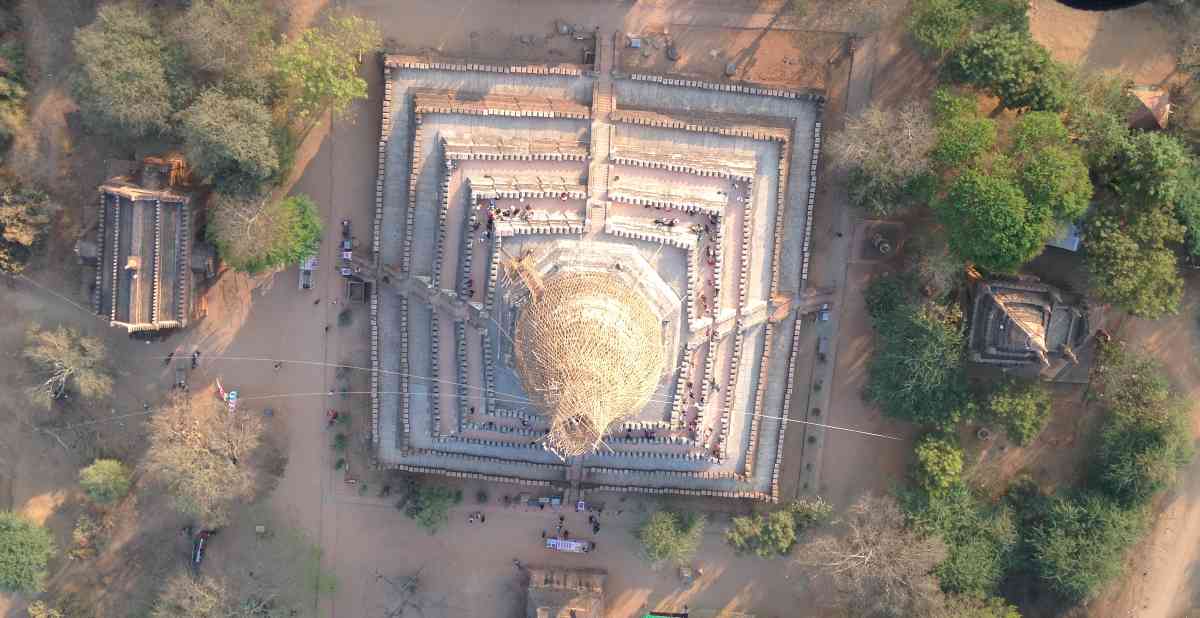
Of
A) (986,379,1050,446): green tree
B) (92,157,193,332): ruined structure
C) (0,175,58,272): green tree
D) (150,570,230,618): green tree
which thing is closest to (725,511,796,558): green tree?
(986,379,1050,446): green tree

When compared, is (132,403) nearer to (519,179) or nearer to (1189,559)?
(519,179)

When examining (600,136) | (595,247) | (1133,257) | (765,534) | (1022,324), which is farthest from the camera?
(765,534)

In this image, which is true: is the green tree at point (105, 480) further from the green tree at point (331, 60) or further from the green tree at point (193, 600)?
the green tree at point (331, 60)

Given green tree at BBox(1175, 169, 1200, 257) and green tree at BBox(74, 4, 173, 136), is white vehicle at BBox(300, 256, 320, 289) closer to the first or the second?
green tree at BBox(74, 4, 173, 136)

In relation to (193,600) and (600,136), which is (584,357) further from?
(193,600)

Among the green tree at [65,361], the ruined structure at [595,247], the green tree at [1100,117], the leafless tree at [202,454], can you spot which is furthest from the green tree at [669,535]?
the green tree at [65,361]

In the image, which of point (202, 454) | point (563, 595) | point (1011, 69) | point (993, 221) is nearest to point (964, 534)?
point (993, 221)
